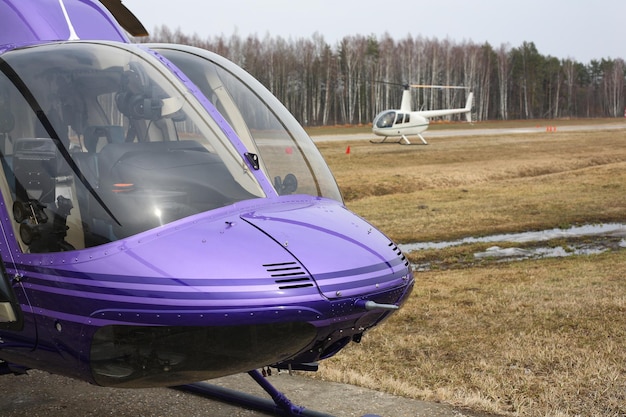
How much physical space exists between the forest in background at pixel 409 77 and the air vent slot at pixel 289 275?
7226 centimetres

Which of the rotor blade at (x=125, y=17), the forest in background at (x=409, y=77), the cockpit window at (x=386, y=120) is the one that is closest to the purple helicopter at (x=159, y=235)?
the rotor blade at (x=125, y=17)

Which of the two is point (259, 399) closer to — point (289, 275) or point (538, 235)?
point (289, 275)

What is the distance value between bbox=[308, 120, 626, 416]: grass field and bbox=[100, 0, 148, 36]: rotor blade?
3.40 meters

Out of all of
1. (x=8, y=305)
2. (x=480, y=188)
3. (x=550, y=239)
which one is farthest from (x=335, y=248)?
(x=480, y=188)

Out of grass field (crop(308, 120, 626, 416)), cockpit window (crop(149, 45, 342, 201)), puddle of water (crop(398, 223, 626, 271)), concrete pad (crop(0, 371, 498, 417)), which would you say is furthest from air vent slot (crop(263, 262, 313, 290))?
puddle of water (crop(398, 223, 626, 271))

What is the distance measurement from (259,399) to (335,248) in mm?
2295

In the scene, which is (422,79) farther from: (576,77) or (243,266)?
(243,266)

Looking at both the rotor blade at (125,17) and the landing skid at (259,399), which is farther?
the rotor blade at (125,17)

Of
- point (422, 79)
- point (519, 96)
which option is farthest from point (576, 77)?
point (422, 79)

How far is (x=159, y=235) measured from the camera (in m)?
3.15

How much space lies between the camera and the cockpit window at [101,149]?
3289mm

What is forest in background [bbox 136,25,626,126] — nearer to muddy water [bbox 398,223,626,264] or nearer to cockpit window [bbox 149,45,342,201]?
muddy water [bbox 398,223,626,264]

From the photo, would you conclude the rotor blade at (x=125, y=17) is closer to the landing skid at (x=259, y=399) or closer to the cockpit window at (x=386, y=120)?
the landing skid at (x=259, y=399)

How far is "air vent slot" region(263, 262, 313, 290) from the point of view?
3.00 m
